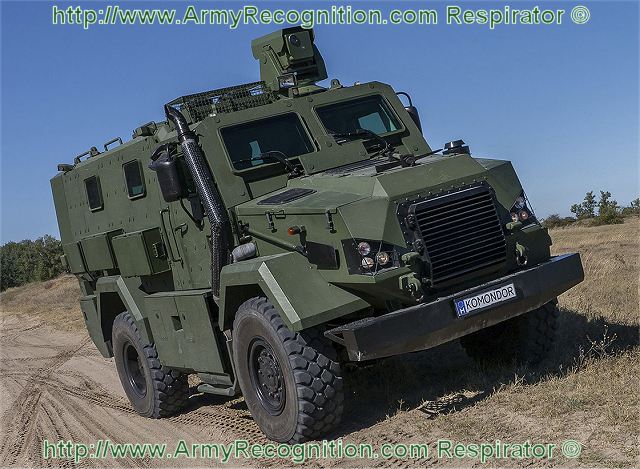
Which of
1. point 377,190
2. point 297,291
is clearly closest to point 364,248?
point 377,190

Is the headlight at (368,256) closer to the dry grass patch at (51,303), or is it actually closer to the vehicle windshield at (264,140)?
the vehicle windshield at (264,140)

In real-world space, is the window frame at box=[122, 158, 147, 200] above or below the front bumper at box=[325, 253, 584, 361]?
above

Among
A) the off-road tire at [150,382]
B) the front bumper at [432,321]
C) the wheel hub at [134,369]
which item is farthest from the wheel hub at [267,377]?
the wheel hub at [134,369]

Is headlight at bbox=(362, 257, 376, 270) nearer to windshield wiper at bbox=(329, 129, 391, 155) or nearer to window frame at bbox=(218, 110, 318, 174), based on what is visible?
window frame at bbox=(218, 110, 318, 174)

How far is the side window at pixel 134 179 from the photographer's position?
8.98m

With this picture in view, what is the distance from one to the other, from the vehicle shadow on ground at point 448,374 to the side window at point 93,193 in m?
3.49

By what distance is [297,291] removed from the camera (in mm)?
6516

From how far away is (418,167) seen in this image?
22.6 ft

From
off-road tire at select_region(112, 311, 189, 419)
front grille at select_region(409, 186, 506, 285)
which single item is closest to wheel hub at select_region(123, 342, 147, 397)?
off-road tire at select_region(112, 311, 189, 419)

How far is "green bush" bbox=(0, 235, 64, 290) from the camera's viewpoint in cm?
4703

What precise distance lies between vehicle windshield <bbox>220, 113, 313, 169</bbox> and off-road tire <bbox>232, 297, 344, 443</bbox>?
1.51 metres

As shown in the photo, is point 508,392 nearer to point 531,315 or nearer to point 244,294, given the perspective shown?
point 531,315

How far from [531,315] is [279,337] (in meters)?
2.53

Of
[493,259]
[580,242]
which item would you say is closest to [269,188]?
[493,259]
